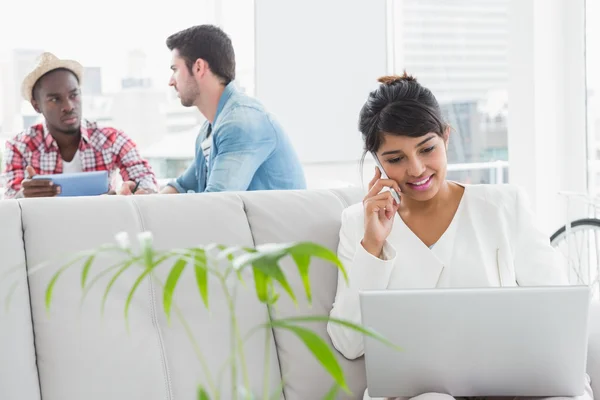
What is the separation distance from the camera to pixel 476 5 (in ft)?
15.9

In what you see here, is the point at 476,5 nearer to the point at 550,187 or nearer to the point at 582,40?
the point at 582,40

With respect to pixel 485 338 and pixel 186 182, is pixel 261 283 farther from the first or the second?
pixel 186 182

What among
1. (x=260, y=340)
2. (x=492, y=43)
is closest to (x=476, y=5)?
(x=492, y=43)

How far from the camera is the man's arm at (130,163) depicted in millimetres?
3588

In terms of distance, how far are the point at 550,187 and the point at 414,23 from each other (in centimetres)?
174

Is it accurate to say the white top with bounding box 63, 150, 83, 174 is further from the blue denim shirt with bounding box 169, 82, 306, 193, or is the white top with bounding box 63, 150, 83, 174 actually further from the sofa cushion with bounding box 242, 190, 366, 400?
the sofa cushion with bounding box 242, 190, 366, 400

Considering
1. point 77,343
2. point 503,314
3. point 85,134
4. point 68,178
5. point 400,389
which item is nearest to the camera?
point 503,314

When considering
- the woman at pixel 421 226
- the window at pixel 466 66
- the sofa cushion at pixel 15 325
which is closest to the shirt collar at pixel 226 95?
the woman at pixel 421 226

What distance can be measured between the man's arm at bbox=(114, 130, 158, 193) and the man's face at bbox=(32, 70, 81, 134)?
19 cm

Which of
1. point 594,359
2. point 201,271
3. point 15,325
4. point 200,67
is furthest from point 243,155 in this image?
point 201,271

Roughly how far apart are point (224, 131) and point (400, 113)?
1.14 m

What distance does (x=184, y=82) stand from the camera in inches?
132

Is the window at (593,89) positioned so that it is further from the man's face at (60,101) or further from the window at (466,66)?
the man's face at (60,101)

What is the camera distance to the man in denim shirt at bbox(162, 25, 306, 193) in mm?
2961
